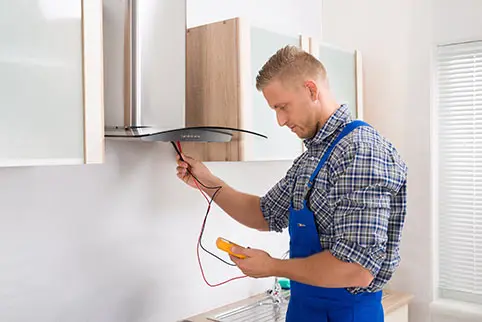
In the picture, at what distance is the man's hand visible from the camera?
1.68 metres

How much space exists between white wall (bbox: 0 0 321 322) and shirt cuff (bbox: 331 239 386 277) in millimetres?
914

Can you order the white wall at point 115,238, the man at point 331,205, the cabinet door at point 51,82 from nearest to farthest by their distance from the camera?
the cabinet door at point 51,82 → the man at point 331,205 → the white wall at point 115,238

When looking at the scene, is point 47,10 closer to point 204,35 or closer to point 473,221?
point 204,35

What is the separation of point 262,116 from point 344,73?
755mm

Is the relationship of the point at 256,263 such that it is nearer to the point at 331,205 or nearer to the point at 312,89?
the point at 331,205

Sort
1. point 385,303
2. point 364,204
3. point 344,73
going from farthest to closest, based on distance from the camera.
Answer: point 344,73, point 385,303, point 364,204

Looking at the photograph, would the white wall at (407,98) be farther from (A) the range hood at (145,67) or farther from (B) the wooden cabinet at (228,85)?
(A) the range hood at (145,67)

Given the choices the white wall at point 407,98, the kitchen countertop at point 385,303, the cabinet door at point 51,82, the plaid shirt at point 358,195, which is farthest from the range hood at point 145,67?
the white wall at point 407,98

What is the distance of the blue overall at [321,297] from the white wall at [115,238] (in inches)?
27.0

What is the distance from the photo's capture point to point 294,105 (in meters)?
1.74

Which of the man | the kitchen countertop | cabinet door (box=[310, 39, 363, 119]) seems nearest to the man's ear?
the man

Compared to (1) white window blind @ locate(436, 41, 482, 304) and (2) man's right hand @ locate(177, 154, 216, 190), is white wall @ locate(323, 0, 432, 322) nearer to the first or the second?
(1) white window blind @ locate(436, 41, 482, 304)

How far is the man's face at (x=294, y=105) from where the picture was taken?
68.1 inches

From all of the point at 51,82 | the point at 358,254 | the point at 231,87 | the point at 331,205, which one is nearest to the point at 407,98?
the point at 231,87
